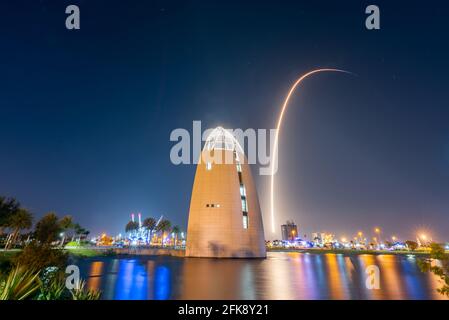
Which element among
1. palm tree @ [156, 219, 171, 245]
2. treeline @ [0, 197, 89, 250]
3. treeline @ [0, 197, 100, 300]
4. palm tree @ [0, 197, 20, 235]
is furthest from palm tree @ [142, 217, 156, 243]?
treeline @ [0, 197, 100, 300]

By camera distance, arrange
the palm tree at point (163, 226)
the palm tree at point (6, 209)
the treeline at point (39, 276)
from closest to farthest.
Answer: the treeline at point (39, 276) < the palm tree at point (6, 209) < the palm tree at point (163, 226)

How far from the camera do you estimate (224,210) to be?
62.8 m

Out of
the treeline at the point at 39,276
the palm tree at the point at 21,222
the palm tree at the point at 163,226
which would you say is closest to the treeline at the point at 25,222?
the palm tree at the point at 21,222

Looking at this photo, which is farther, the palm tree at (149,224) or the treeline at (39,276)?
the palm tree at (149,224)

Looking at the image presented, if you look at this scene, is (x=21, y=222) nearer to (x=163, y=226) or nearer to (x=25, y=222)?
(x=25, y=222)

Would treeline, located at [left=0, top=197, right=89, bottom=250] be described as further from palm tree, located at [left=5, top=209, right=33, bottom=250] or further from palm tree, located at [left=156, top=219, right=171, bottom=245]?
palm tree, located at [left=156, top=219, right=171, bottom=245]

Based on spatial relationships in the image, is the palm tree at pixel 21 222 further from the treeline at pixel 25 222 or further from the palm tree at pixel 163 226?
the palm tree at pixel 163 226

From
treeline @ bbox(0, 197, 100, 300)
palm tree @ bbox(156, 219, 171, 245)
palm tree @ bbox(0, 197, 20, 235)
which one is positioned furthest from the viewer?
palm tree @ bbox(156, 219, 171, 245)

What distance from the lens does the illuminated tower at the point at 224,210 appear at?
61.6 metres

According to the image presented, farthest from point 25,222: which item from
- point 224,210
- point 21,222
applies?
point 224,210

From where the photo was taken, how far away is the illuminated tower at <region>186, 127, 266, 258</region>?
61625 millimetres

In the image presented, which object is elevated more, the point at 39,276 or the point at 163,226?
the point at 163,226

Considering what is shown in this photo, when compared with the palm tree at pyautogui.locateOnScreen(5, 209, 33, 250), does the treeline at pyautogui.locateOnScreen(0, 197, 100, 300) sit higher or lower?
lower
